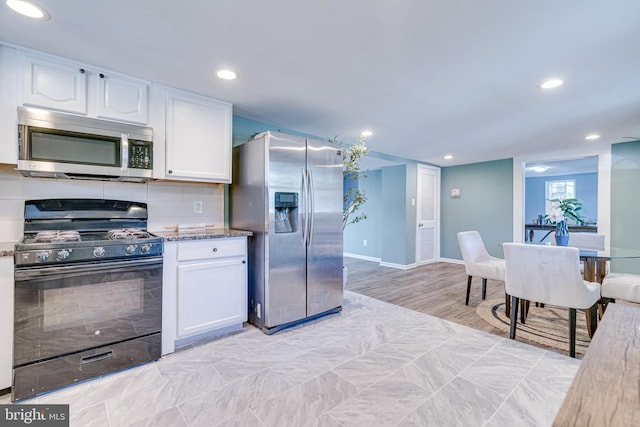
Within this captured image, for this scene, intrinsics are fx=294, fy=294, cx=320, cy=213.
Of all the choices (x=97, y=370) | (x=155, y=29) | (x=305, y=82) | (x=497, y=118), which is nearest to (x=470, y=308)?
(x=497, y=118)

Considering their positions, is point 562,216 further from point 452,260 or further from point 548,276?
point 452,260

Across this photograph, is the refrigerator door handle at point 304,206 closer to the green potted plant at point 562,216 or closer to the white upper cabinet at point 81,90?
the white upper cabinet at point 81,90

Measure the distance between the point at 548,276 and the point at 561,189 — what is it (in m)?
7.87

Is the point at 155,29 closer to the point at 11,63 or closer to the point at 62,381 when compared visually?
the point at 11,63

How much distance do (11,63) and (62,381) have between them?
2051 mm

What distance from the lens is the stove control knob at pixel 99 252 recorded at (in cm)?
192

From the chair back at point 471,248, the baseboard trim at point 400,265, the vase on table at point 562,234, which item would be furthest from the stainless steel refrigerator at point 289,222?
the baseboard trim at point 400,265

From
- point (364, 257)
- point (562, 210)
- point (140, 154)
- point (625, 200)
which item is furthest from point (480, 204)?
point (140, 154)

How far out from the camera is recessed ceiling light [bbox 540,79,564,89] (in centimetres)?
233

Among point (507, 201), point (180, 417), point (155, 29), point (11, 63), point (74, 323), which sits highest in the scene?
point (155, 29)

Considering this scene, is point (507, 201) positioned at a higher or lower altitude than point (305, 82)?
lower

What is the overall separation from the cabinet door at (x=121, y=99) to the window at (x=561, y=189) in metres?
9.71

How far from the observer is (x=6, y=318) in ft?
5.67

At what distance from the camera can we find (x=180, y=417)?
1.61 m
